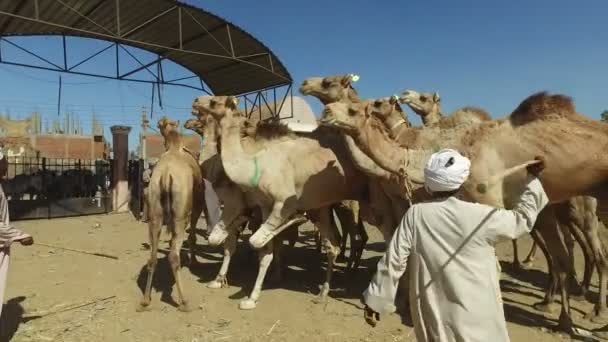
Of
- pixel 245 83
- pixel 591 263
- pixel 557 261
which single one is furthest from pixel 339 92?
pixel 245 83

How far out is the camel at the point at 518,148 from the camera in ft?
14.4

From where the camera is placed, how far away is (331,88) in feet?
20.1

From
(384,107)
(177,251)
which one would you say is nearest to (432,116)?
(384,107)

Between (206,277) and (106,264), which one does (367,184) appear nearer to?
(206,277)

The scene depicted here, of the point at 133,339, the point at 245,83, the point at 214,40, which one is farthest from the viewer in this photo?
the point at 245,83

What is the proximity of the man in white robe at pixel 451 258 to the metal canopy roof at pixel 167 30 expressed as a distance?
26.2ft

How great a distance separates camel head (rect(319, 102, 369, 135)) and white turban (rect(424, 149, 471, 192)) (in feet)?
8.01

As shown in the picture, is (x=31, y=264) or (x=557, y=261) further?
(x=31, y=264)

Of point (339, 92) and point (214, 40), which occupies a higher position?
point (214, 40)

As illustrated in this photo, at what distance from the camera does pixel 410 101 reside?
7449 mm

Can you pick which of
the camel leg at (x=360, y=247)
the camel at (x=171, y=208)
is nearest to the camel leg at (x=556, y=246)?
the camel leg at (x=360, y=247)

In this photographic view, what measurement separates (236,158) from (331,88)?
64.7 inches

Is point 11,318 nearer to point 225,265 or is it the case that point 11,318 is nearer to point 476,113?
point 225,265

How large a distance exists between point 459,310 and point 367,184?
4114 mm
